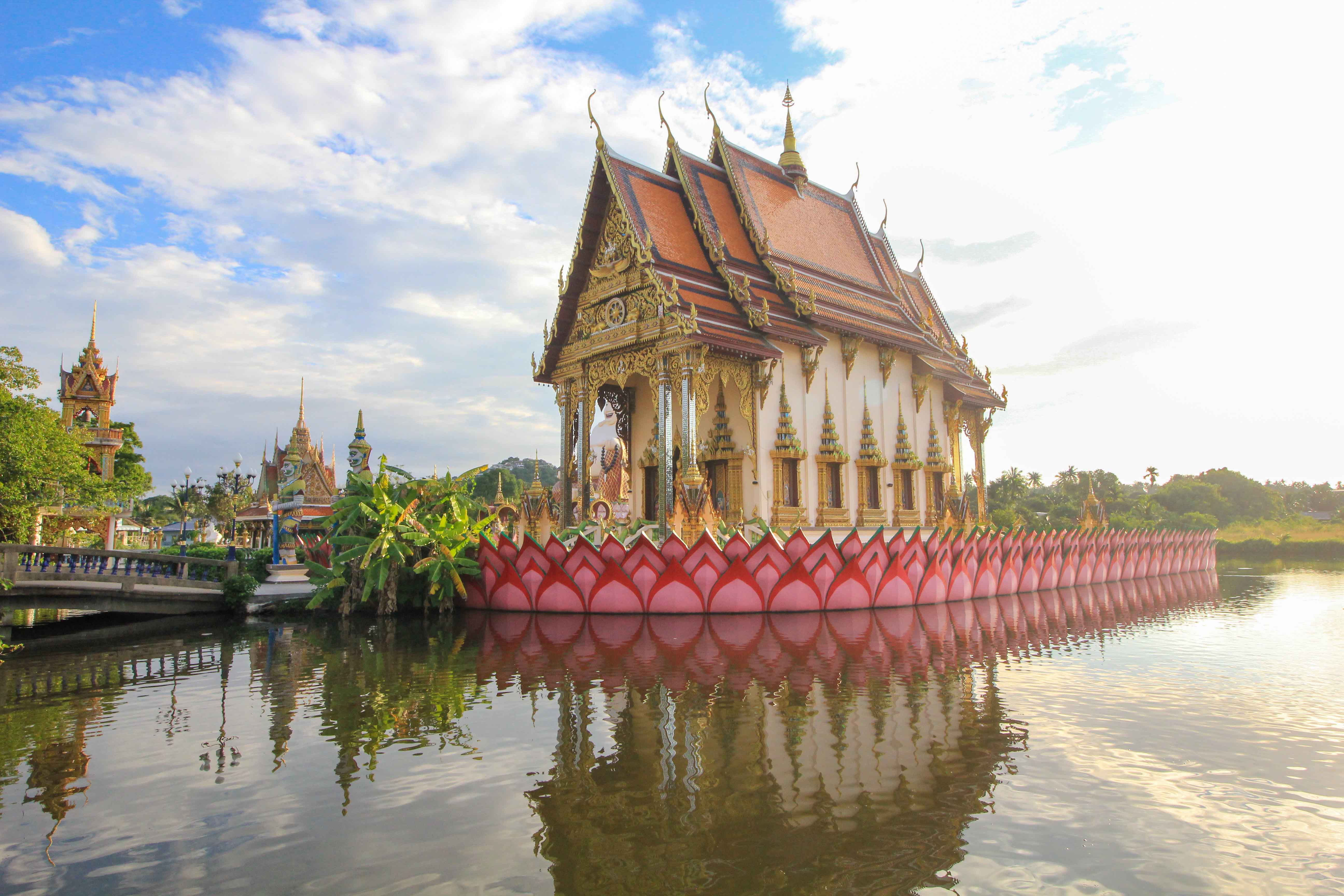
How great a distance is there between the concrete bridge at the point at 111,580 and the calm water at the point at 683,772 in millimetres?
4467

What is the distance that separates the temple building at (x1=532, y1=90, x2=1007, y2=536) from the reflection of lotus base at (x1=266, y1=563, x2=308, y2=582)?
5249 mm

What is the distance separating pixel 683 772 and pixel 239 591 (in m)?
10.8

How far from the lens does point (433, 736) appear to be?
4512mm

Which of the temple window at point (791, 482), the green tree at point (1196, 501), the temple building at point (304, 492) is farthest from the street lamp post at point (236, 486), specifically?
the green tree at point (1196, 501)

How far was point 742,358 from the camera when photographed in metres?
15.2

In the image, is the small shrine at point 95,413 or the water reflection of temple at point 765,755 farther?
the small shrine at point 95,413

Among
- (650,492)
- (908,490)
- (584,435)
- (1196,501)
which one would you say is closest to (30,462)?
(584,435)

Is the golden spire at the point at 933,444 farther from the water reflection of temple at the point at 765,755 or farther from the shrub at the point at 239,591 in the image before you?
the shrub at the point at 239,591

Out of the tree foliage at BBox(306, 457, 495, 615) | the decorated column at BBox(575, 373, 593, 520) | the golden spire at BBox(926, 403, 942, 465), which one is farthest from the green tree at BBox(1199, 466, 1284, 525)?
the tree foliage at BBox(306, 457, 495, 615)

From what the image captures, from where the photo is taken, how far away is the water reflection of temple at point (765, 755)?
2781 mm

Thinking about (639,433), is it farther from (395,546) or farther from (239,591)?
(239,591)

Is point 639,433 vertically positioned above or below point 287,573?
above

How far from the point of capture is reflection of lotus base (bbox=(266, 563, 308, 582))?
44.4 feet

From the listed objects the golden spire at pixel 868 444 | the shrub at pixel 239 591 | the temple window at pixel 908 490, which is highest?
the golden spire at pixel 868 444
